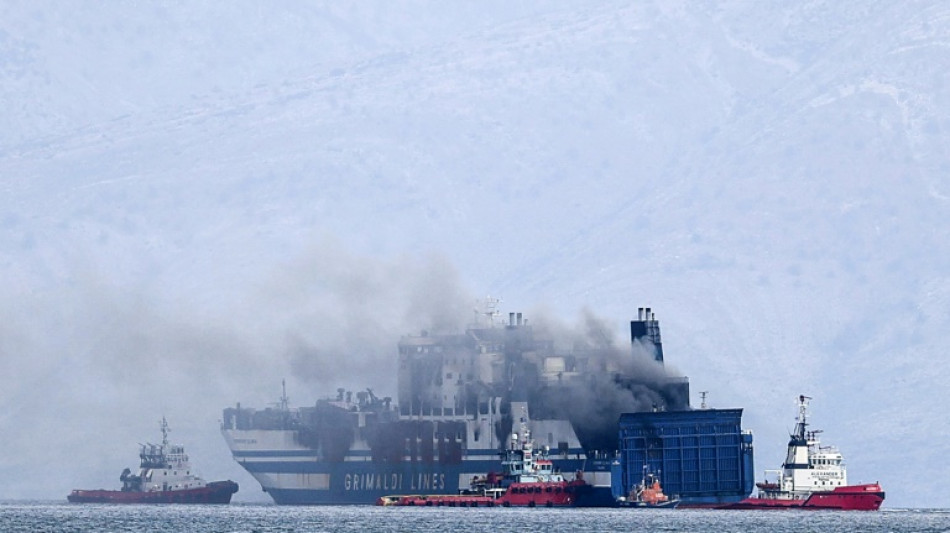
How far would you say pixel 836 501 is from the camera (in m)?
192

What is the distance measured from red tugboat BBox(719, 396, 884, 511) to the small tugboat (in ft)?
16.8

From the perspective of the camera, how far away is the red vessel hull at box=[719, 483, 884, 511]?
192250 millimetres

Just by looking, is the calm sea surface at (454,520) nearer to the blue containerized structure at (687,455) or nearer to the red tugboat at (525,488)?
the red tugboat at (525,488)

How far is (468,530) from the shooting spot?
156000mm

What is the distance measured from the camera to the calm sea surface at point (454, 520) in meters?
159

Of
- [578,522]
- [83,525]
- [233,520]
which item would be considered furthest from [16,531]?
[578,522]

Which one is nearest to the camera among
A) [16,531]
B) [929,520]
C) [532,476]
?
[16,531]

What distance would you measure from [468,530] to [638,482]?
41.5 meters

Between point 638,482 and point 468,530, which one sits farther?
point 638,482

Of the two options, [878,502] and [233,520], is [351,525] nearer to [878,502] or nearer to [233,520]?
[233,520]

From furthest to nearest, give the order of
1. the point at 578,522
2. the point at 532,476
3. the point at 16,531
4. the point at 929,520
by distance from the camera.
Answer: the point at 532,476 → the point at 929,520 → the point at 578,522 → the point at 16,531

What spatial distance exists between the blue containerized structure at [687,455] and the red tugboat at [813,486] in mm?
3879

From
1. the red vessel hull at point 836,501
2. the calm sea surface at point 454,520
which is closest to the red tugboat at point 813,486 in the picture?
the red vessel hull at point 836,501

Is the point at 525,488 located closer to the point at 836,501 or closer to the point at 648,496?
the point at 648,496
